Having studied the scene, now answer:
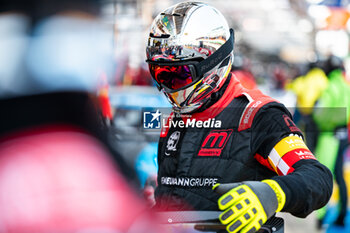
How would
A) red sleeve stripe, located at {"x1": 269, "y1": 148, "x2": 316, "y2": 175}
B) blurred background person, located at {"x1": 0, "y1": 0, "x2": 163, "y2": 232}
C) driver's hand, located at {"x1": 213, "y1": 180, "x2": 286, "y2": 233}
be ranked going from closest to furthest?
1. blurred background person, located at {"x1": 0, "y1": 0, "x2": 163, "y2": 232}
2. driver's hand, located at {"x1": 213, "y1": 180, "x2": 286, "y2": 233}
3. red sleeve stripe, located at {"x1": 269, "y1": 148, "x2": 316, "y2": 175}

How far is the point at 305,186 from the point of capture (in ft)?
4.32

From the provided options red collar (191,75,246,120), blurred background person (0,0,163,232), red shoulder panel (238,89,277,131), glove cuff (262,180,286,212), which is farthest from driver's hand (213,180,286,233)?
red collar (191,75,246,120)

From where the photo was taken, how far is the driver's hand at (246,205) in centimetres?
118

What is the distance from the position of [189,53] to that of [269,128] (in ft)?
1.20

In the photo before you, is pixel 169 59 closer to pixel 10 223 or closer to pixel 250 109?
pixel 250 109

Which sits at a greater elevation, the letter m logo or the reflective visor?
the reflective visor

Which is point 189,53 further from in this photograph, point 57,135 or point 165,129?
point 57,135

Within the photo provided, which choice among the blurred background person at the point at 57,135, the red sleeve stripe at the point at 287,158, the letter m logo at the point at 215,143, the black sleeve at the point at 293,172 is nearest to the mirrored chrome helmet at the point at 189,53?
the letter m logo at the point at 215,143

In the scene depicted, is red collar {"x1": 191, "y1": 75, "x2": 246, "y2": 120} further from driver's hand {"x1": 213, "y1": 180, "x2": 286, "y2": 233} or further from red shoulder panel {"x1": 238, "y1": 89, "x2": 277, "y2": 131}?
→ driver's hand {"x1": 213, "y1": 180, "x2": 286, "y2": 233}

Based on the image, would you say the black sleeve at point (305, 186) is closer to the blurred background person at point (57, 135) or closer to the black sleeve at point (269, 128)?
the black sleeve at point (269, 128)

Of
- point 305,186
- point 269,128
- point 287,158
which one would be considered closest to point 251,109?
point 269,128

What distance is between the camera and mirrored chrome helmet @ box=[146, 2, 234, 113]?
1.65m

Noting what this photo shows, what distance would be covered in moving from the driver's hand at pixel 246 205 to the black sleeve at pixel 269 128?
10.9 inches

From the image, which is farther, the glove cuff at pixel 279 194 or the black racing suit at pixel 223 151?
the black racing suit at pixel 223 151
